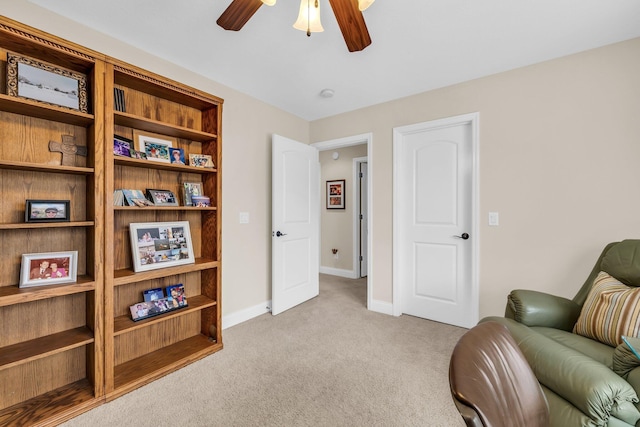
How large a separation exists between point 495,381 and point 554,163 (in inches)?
92.1

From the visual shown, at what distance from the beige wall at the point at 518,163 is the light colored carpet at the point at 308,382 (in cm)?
58

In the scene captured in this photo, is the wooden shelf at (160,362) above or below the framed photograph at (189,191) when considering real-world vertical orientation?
below

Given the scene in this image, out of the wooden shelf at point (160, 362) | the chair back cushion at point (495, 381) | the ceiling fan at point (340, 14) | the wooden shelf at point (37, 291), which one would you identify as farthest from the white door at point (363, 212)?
the chair back cushion at point (495, 381)

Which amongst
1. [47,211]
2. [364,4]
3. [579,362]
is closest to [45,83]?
[47,211]

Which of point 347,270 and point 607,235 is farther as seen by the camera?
point 347,270

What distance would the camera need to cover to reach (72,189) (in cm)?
184

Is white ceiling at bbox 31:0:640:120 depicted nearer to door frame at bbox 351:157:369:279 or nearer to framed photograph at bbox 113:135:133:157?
framed photograph at bbox 113:135:133:157

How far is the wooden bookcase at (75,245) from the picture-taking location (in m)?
1.57

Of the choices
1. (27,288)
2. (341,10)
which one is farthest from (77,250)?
(341,10)

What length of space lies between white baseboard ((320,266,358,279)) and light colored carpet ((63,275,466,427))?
1.96m

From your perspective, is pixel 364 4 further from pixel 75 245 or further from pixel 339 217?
pixel 339 217

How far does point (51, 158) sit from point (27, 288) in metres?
0.81

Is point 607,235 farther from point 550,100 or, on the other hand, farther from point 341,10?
point 341,10

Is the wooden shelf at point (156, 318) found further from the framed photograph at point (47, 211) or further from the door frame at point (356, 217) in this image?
the door frame at point (356, 217)
